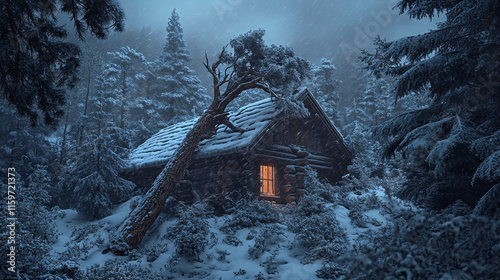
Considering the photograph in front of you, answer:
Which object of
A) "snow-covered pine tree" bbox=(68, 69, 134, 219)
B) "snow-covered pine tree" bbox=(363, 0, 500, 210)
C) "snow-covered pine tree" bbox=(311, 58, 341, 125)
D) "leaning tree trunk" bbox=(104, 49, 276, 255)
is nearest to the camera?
"snow-covered pine tree" bbox=(363, 0, 500, 210)

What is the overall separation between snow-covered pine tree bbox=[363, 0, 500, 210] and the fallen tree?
4.89m

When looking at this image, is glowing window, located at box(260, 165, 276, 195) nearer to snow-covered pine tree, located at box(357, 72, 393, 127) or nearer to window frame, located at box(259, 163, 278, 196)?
window frame, located at box(259, 163, 278, 196)

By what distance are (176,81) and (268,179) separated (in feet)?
65.4

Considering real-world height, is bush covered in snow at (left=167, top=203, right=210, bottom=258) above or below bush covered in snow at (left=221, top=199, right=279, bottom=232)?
below

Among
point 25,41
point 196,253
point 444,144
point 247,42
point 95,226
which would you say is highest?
point 247,42

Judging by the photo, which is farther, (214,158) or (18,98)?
(214,158)

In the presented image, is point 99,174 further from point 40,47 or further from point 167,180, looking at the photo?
point 40,47

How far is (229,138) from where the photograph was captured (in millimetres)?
13312

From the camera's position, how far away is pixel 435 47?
7.96 metres

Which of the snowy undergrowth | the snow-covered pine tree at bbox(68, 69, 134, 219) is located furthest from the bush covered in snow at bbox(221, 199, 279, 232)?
the snow-covered pine tree at bbox(68, 69, 134, 219)

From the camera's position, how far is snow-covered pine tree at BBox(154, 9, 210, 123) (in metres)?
31.0

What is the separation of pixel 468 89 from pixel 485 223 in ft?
17.8

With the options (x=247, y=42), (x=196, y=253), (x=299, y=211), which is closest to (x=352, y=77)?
(x=247, y=42)

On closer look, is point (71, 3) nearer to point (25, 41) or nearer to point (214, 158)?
point (25, 41)
